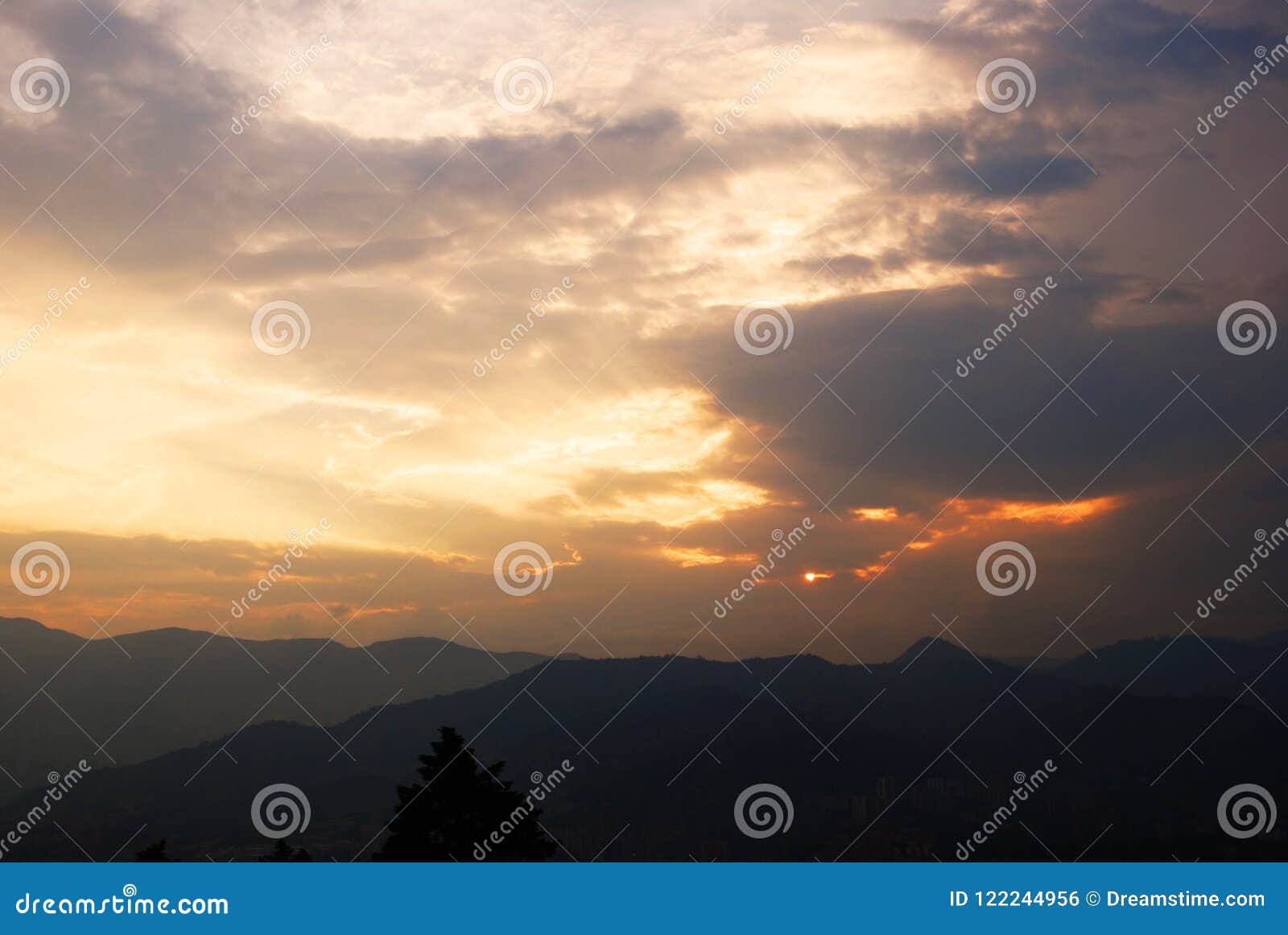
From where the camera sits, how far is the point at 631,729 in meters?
176

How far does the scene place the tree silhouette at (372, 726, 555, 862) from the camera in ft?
112

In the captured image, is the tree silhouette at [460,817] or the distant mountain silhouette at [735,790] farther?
the distant mountain silhouette at [735,790]

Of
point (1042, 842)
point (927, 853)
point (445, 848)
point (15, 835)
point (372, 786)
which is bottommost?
point (15, 835)

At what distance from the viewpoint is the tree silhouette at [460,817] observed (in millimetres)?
34281

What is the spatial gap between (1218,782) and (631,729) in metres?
102

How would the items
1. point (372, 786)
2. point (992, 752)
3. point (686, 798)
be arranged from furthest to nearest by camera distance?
point (992, 752), point (372, 786), point (686, 798)

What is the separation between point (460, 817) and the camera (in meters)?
35.3

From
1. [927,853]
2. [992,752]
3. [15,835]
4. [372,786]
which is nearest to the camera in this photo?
[15,835]

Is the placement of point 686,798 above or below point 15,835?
above

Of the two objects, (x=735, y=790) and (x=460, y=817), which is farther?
(x=735, y=790)

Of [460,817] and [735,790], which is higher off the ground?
[735,790]

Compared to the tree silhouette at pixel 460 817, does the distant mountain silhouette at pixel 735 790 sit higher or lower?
higher
